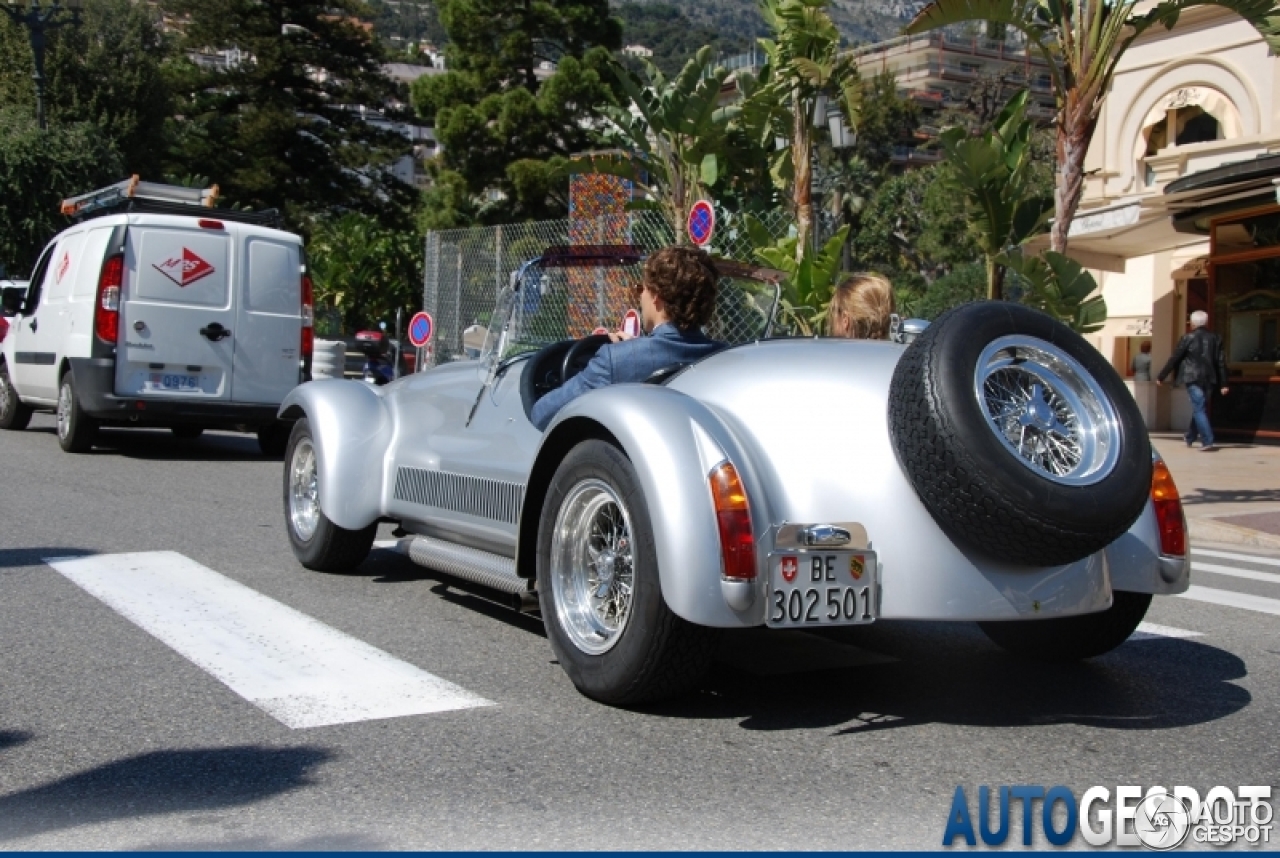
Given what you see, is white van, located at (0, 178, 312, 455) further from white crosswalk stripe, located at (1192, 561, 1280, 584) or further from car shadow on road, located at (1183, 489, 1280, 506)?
car shadow on road, located at (1183, 489, 1280, 506)

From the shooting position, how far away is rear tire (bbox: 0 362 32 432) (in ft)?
47.8

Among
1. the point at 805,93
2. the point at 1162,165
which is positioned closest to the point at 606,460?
the point at 805,93

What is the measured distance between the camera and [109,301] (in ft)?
39.0

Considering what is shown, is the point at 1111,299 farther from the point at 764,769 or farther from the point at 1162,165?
the point at 764,769

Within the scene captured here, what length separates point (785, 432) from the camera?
4109 millimetres

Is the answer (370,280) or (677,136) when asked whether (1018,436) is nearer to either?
(677,136)

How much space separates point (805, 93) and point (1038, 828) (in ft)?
45.1

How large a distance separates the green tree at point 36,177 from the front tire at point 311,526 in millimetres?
30434

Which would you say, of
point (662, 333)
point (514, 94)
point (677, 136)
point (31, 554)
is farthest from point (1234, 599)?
point (514, 94)

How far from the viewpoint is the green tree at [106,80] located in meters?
41.2

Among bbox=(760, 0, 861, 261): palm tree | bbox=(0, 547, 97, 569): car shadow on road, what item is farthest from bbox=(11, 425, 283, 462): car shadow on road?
bbox=(760, 0, 861, 261): palm tree

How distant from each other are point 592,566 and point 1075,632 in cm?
174

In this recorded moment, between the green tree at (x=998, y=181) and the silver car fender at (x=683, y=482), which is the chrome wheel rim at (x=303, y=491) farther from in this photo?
the green tree at (x=998, y=181)

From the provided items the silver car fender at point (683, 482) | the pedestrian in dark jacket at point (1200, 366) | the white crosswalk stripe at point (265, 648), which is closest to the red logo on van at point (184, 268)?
the white crosswalk stripe at point (265, 648)
